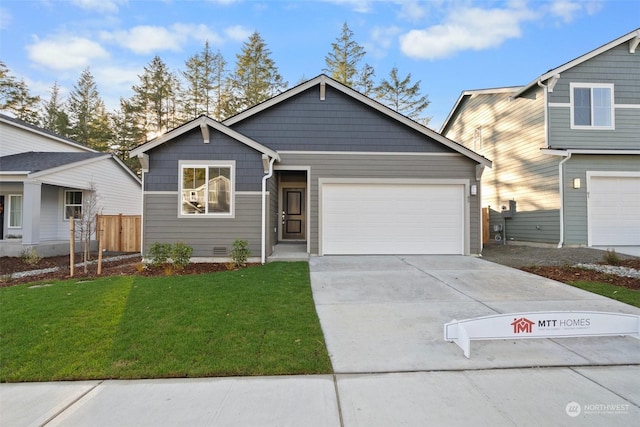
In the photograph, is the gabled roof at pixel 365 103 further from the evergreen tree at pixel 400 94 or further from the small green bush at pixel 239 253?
the evergreen tree at pixel 400 94

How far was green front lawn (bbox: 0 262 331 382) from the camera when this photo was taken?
311 centimetres

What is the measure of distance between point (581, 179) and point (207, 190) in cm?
1210

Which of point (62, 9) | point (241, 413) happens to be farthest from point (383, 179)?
point (62, 9)

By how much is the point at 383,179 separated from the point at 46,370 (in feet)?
29.2

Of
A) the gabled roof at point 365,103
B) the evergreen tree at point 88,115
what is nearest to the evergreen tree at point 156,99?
the evergreen tree at point 88,115

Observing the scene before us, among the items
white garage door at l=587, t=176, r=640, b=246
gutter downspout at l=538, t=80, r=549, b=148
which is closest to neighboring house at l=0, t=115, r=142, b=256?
gutter downspout at l=538, t=80, r=549, b=148

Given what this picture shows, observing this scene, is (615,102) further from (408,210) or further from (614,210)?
(408,210)

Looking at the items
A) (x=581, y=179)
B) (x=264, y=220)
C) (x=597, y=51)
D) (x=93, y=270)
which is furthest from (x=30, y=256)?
(x=597, y=51)

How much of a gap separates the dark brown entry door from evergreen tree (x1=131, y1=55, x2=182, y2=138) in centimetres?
1799

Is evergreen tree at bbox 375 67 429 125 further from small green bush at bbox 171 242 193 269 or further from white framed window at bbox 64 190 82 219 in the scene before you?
small green bush at bbox 171 242 193 269

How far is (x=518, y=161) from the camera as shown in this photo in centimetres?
1298

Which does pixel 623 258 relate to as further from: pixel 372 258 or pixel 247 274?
pixel 247 274

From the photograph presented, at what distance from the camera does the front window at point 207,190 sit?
30.7ft

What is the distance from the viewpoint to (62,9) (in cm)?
962
